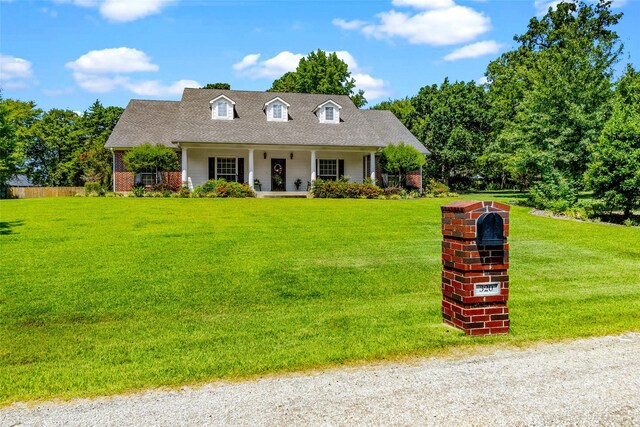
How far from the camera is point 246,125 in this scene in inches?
1090

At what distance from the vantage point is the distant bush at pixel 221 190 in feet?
76.8

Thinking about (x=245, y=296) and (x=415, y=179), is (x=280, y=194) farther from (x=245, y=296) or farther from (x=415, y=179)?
(x=245, y=296)

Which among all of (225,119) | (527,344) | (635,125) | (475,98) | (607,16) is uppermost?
(607,16)

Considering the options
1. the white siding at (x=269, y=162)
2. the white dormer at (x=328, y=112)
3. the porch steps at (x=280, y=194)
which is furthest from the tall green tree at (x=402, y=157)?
the porch steps at (x=280, y=194)

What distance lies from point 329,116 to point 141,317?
24.7 meters

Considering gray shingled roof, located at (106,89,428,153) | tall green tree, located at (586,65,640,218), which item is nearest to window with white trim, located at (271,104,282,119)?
gray shingled roof, located at (106,89,428,153)

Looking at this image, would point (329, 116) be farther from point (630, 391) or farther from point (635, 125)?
point (630, 391)

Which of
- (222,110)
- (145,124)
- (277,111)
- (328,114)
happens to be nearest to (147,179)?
(145,124)

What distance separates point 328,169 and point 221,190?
772cm

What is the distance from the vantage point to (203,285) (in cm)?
764

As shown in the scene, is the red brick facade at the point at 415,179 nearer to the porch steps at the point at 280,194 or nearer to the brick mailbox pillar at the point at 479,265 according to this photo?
the porch steps at the point at 280,194

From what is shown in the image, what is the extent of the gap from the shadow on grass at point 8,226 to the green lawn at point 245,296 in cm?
8

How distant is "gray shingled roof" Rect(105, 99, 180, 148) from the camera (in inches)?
1075

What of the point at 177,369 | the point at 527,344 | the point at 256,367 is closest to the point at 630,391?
the point at 527,344
